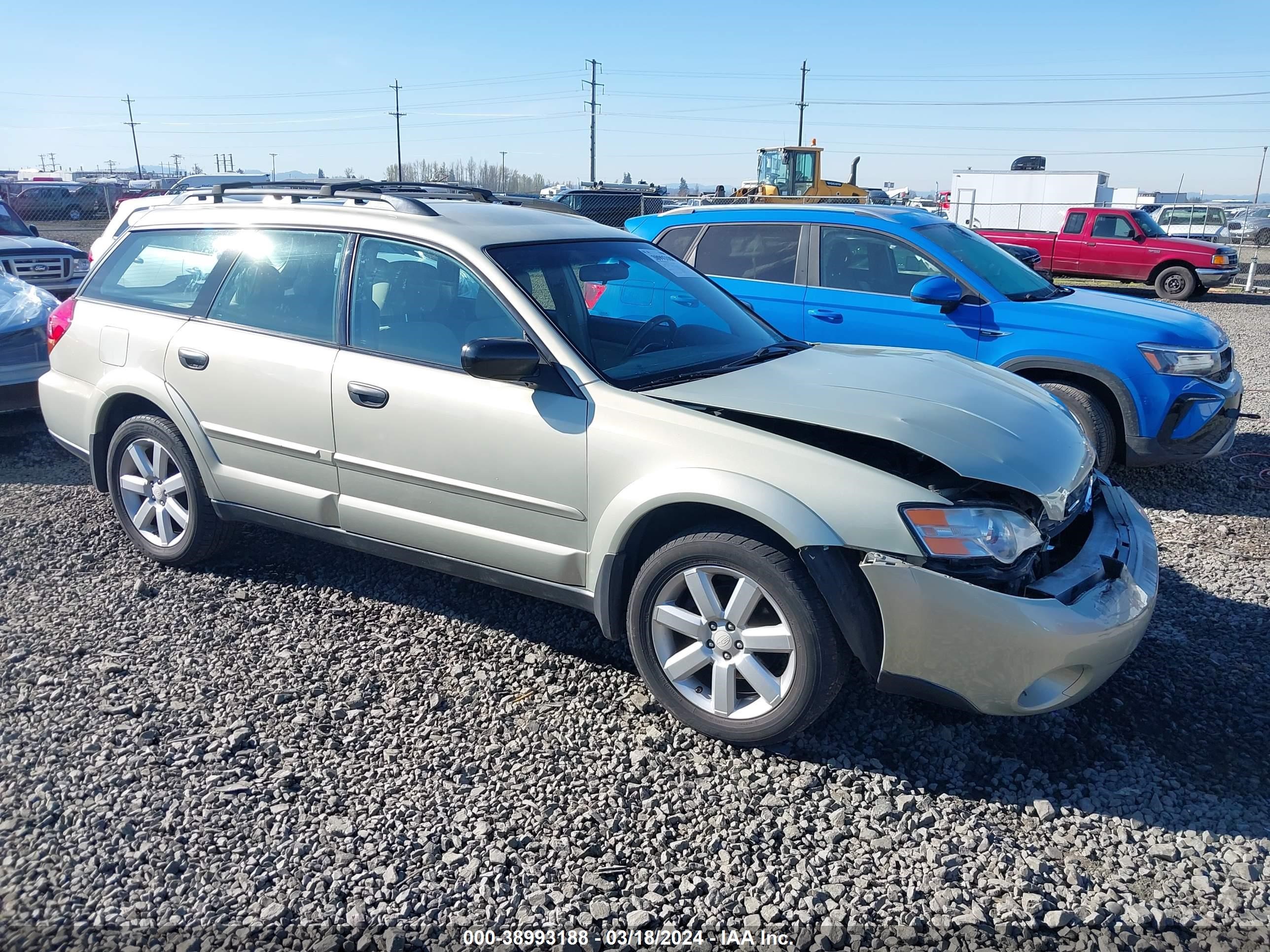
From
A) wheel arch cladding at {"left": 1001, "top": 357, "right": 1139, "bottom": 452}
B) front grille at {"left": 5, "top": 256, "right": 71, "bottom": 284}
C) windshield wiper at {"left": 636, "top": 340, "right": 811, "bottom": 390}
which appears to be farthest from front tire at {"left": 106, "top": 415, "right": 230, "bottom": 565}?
front grille at {"left": 5, "top": 256, "right": 71, "bottom": 284}

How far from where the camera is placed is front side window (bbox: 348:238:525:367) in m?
3.77

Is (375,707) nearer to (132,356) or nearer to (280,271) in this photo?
(280,271)

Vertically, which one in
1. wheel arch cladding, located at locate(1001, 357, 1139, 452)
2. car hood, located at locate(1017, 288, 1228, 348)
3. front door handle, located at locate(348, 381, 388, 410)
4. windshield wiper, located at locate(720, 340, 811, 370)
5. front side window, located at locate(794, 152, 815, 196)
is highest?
front side window, located at locate(794, 152, 815, 196)

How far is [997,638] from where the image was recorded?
9.48 feet

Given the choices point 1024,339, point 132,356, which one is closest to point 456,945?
point 132,356

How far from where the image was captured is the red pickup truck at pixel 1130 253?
693 inches

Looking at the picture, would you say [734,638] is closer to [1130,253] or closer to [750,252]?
[750,252]

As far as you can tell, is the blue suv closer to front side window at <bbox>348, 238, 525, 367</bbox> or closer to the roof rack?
the roof rack

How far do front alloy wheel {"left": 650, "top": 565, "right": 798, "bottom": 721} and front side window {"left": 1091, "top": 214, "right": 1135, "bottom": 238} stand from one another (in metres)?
18.4

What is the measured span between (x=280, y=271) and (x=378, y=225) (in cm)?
59

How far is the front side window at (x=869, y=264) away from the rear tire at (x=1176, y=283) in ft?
46.1

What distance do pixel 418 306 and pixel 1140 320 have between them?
4.59 metres

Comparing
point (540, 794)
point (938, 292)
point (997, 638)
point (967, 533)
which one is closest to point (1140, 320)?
point (938, 292)

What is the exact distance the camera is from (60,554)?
16.4ft
